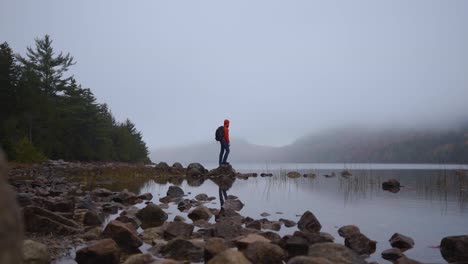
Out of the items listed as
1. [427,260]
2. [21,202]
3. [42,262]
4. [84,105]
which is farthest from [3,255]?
[84,105]

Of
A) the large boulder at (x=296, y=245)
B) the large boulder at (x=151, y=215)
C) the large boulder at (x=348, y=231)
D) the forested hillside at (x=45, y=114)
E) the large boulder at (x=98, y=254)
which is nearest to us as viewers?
the large boulder at (x=98, y=254)

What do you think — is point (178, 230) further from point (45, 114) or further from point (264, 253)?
point (45, 114)

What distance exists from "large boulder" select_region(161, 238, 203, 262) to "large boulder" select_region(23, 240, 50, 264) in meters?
1.77

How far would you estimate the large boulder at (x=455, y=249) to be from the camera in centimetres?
565

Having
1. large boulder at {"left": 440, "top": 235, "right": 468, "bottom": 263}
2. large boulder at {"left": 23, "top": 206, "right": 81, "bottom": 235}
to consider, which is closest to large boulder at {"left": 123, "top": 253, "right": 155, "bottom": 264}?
large boulder at {"left": 23, "top": 206, "right": 81, "bottom": 235}

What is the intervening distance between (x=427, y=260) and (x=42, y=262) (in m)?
5.87

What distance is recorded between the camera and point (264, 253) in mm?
5242

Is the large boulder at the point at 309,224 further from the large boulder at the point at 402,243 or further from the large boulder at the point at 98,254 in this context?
the large boulder at the point at 98,254

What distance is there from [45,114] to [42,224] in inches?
1661

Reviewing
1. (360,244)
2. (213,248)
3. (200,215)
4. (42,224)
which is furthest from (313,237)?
(42,224)

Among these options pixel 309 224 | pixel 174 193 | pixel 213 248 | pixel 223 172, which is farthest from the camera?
pixel 223 172

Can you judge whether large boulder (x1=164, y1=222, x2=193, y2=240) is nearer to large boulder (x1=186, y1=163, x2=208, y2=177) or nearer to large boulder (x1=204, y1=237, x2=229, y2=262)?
large boulder (x1=204, y1=237, x2=229, y2=262)

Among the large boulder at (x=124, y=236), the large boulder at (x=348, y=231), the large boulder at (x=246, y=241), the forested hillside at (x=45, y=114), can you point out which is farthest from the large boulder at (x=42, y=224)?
the forested hillside at (x=45, y=114)

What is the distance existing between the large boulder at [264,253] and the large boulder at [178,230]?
209cm
